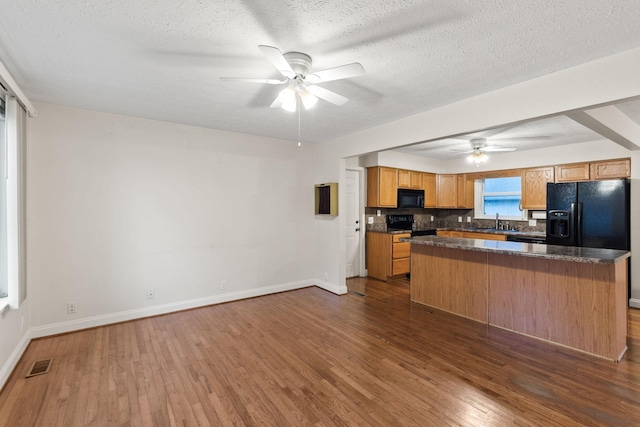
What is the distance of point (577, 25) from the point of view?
1809 mm

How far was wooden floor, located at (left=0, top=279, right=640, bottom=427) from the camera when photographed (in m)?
1.96

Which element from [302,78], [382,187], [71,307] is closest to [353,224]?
[382,187]

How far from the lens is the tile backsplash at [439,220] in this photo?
589 cm

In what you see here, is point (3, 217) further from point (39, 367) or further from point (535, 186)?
point (535, 186)

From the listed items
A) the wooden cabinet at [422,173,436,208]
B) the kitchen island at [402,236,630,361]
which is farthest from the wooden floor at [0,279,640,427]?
the wooden cabinet at [422,173,436,208]

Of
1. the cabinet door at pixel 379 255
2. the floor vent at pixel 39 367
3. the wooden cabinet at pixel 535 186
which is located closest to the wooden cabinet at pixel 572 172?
the wooden cabinet at pixel 535 186

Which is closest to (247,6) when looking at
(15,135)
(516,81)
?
(516,81)

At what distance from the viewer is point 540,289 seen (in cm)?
305

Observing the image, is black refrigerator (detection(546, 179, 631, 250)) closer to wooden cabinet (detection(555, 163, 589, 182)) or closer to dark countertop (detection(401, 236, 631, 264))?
wooden cabinet (detection(555, 163, 589, 182))

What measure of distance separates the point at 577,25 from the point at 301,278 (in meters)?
4.48

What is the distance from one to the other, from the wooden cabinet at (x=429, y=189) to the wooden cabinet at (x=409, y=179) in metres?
0.18

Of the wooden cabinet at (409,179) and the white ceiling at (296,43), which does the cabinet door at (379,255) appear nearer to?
the wooden cabinet at (409,179)

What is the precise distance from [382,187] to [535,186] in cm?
281

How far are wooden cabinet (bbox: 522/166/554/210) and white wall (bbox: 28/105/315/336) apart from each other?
4.34 metres
